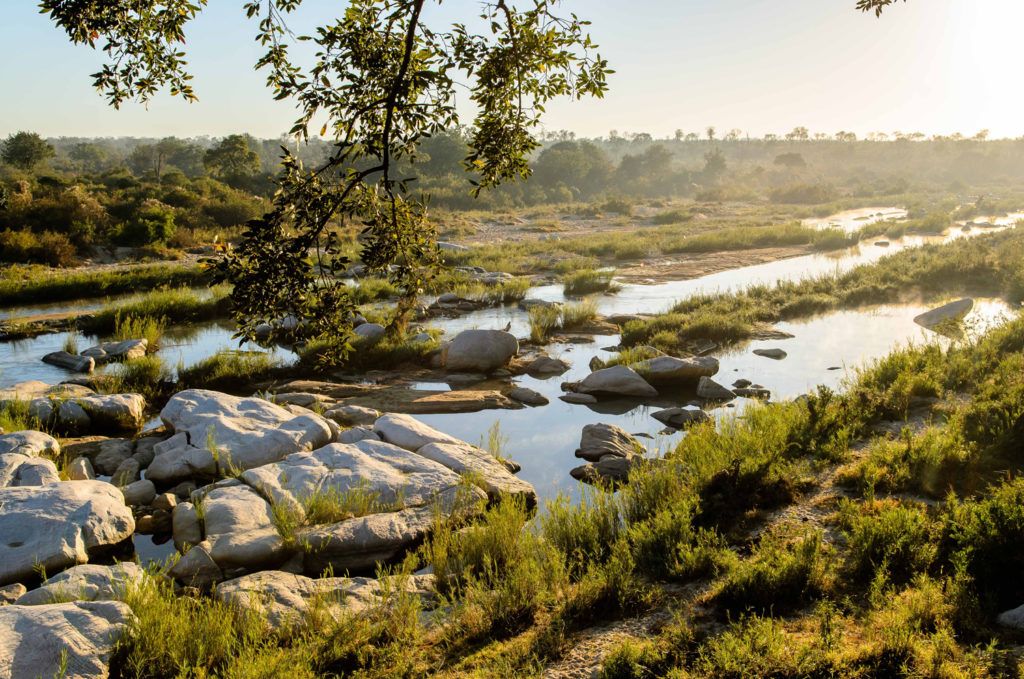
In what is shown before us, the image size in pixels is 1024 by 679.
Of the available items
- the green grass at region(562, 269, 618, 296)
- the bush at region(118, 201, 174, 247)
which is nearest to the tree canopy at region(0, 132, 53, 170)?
the bush at region(118, 201, 174, 247)

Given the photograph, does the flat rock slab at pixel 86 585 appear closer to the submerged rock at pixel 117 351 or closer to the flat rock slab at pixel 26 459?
the flat rock slab at pixel 26 459

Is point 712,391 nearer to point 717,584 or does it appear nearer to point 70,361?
point 717,584

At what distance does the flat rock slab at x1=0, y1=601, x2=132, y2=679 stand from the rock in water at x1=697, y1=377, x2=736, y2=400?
7.91 metres

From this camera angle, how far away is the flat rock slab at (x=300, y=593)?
4449mm

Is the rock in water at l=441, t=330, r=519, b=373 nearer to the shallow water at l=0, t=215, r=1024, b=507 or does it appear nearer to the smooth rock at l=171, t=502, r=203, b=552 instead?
the shallow water at l=0, t=215, r=1024, b=507

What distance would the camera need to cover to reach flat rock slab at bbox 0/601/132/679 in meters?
3.62

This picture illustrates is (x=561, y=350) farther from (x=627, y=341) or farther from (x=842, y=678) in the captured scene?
(x=842, y=678)

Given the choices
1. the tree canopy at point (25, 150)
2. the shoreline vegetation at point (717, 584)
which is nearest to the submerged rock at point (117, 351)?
the shoreline vegetation at point (717, 584)

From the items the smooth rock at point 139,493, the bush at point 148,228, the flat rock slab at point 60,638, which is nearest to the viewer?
the flat rock slab at point 60,638

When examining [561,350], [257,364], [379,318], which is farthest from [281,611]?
[379,318]

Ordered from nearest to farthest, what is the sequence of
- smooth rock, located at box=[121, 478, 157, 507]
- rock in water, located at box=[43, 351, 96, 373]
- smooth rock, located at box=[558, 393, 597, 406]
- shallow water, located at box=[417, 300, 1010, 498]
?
smooth rock, located at box=[121, 478, 157, 507] → shallow water, located at box=[417, 300, 1010, 498] → smooth rock, located at box=[558, 393, 597, 406] → rock in water, located at box=[43, 351, 96, 373]

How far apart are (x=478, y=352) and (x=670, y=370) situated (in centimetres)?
314

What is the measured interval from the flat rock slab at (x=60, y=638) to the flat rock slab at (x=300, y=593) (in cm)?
69

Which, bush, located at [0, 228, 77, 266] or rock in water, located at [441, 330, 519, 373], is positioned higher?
bush, located at [0, 228, 77, 266]
